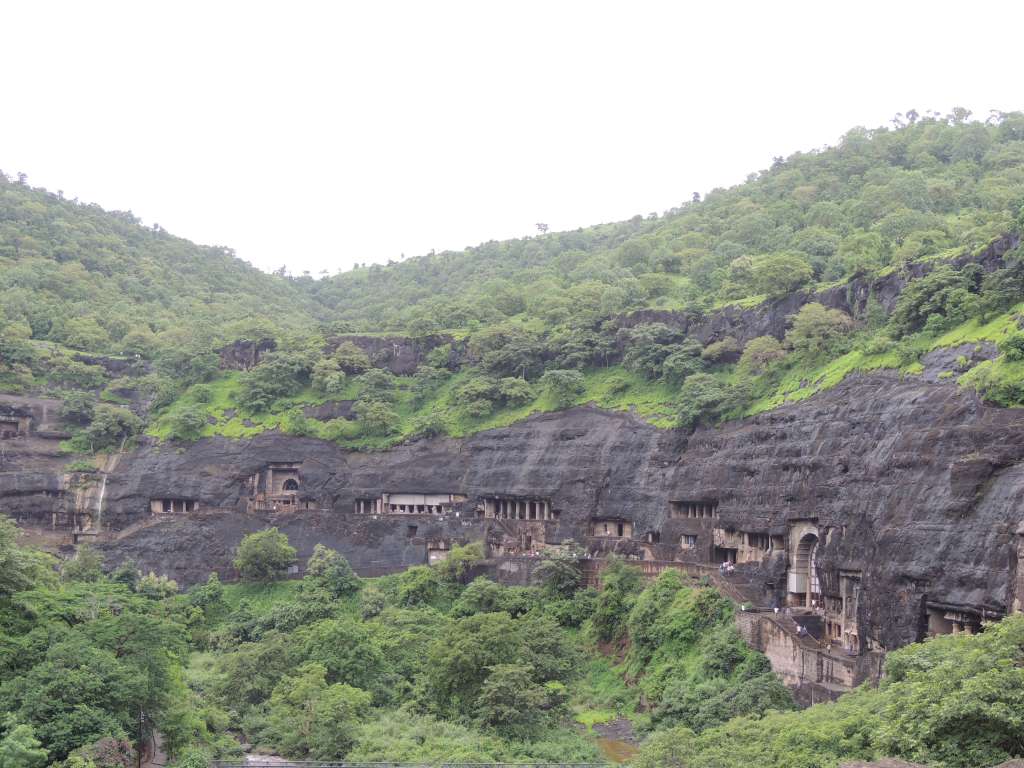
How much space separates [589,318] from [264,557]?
22707 mm

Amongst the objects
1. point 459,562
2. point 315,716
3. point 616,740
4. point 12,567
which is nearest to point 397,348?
point 459,562

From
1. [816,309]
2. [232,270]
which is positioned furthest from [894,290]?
[232,270]

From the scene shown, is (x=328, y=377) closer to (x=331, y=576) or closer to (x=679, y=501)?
(x=331, y=576)

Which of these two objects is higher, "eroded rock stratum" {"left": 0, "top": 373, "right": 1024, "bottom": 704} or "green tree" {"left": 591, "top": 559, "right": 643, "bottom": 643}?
"eroded rock stratum" {"left": 0, "top": 373, "right": 1024, "bottom": 704}

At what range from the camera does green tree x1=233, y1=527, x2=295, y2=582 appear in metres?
49.5

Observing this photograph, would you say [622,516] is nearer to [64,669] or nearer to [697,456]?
[697,456]

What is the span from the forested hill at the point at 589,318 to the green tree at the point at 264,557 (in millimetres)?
8719

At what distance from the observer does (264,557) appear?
49531mm

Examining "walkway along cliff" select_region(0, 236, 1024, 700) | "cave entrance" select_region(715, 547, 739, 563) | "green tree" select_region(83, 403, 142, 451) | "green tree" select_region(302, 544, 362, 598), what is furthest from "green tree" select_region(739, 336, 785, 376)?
"green tree" select_region(83, 403, 142, 451)

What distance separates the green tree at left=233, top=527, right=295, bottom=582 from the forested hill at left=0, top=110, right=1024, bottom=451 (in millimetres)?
8719

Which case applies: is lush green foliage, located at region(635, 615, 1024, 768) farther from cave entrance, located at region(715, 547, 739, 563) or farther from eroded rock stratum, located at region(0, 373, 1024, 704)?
cave entrance, located at region(715, 547, 739, 563)

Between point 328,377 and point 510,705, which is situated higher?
point 328,377

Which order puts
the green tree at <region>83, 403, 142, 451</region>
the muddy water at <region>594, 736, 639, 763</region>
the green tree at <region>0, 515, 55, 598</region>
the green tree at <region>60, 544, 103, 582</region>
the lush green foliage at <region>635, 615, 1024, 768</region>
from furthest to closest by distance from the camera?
the green tree at <region>83, 403, 142, 451</region>, the green tree at <region>60, 544, 103, 582</region>, the muddy water at <region>594, 736, 639, 763</region>, the green tree at <region>0, 515, 55, 598</region>, the lush green foliage at <region>635, 615, 1024, 768</region>

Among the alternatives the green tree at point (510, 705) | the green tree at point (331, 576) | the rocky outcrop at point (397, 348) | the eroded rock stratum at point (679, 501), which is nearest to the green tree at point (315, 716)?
the green tree at point (510, 705)
